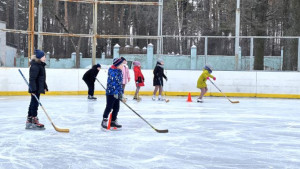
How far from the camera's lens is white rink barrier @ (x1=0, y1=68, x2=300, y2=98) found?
15.4 metres

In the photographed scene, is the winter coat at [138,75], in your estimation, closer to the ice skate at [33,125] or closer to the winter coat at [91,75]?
the winter coat at [91,75]

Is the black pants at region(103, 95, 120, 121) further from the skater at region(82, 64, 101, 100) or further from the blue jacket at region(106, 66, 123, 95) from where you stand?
the skater at region(82, 64, 101, 100)

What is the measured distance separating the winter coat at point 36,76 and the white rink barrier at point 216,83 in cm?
842

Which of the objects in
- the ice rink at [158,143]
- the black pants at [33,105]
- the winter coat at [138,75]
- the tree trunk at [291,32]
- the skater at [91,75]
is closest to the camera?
the ice rink at [158,143]

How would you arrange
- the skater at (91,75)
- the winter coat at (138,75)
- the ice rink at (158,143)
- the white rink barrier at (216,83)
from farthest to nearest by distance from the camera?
the white rink barrier at (216,83)
the winter coat at (138,75)
the skater at (91,75)
the ice rink at (158,143)

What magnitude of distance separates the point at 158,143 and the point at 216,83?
34.4ft

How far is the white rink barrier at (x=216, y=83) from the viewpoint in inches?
607

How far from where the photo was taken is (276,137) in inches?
260

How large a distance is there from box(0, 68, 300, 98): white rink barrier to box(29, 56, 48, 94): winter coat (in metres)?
8.42

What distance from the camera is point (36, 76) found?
6.81 m

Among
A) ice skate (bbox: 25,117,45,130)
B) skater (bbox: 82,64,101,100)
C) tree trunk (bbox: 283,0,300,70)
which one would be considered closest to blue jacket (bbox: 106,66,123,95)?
ice skate (bbox: 25,117,45,130)

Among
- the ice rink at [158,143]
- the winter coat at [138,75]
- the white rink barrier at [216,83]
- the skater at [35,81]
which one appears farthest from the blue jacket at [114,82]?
the white rink barrier at [216,83]

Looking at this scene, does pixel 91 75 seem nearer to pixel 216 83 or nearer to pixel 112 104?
pixel 216 83

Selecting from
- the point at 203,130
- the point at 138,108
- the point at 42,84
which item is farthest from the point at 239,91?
the point at 42,84
